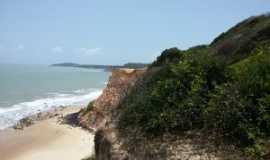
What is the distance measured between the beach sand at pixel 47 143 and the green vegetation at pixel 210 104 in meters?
9.14

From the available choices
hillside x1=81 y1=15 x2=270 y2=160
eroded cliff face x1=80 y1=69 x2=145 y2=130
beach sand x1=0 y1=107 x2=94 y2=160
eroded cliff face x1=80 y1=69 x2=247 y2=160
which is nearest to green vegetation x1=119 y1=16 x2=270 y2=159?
hillside x1=81 y1=15 x2=270 y2=160

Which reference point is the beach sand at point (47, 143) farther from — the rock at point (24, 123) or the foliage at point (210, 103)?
the foliage at point (210, 103)

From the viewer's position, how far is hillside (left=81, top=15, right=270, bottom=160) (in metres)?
5.27

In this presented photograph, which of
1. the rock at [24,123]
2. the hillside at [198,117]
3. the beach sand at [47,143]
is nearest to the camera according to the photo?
the hillside at [198,117]

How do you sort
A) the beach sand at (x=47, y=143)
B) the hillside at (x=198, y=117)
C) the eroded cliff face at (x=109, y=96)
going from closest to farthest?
1. the hillside at (x=198, y=117)
2. the beach sand at (x=47, y=143)
3. the eroded cliff face at (x=109, y=96)

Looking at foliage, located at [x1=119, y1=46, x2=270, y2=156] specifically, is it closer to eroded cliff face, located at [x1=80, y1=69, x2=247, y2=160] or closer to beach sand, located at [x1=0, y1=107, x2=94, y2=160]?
eroded cliff face, located at [x1=80, y1=69, x2=247, y2=160]

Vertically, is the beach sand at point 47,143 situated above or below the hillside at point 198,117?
below

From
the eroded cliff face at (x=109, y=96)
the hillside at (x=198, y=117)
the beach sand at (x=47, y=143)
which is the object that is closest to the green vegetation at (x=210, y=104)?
the hillside at (x=198, y=117)

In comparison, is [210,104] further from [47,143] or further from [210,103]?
[47,143]

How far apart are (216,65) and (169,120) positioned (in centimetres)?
158

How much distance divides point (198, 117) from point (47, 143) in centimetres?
1469

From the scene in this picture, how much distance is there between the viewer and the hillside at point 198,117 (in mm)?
5266

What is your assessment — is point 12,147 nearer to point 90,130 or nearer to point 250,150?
point 90,130

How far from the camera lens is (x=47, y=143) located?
63.8 feet
